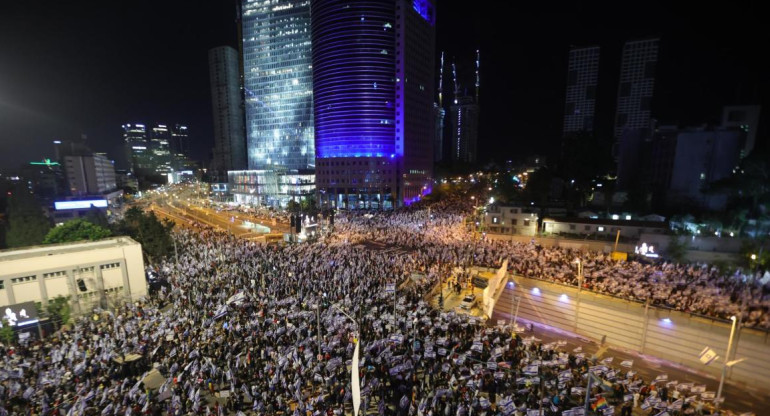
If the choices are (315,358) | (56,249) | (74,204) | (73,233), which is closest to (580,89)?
(315,358)

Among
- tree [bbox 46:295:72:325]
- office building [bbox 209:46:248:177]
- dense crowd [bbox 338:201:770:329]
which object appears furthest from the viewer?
office building [bbox 209:46:248:177]

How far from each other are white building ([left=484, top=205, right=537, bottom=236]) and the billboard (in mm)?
37033

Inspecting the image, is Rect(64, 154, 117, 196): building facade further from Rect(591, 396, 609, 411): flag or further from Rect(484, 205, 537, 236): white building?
Rect(591, 396, 609, 411): flag

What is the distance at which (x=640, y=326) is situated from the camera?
56.9 ft

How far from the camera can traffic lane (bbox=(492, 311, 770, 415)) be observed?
521 inches

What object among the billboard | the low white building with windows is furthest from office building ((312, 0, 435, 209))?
the billboard

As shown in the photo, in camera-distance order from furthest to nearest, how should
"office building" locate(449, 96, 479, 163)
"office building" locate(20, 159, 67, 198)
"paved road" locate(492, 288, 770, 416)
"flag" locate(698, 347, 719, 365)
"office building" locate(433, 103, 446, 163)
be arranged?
"office building" locate(449, 96, 479, 163) < "office building" locate(433, 103, 446, 163) < "office building" locate(20, 159, 67, 198) < "paved road" locate(492, 288, 770, 416) < "flag" locate(698, 347, 719, 365)

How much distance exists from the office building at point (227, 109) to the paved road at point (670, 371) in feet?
407

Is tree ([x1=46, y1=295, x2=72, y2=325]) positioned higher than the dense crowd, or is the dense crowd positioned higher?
the dense crowd

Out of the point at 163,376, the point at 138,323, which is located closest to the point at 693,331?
the point at 163,376

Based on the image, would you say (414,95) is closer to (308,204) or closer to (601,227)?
(308,204)

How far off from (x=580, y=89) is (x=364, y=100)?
7224 cm

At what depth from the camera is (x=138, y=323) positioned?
16.7 meters

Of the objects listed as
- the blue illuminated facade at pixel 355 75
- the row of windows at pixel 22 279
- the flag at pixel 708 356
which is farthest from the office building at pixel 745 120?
the row of windows at pixel 22 279
